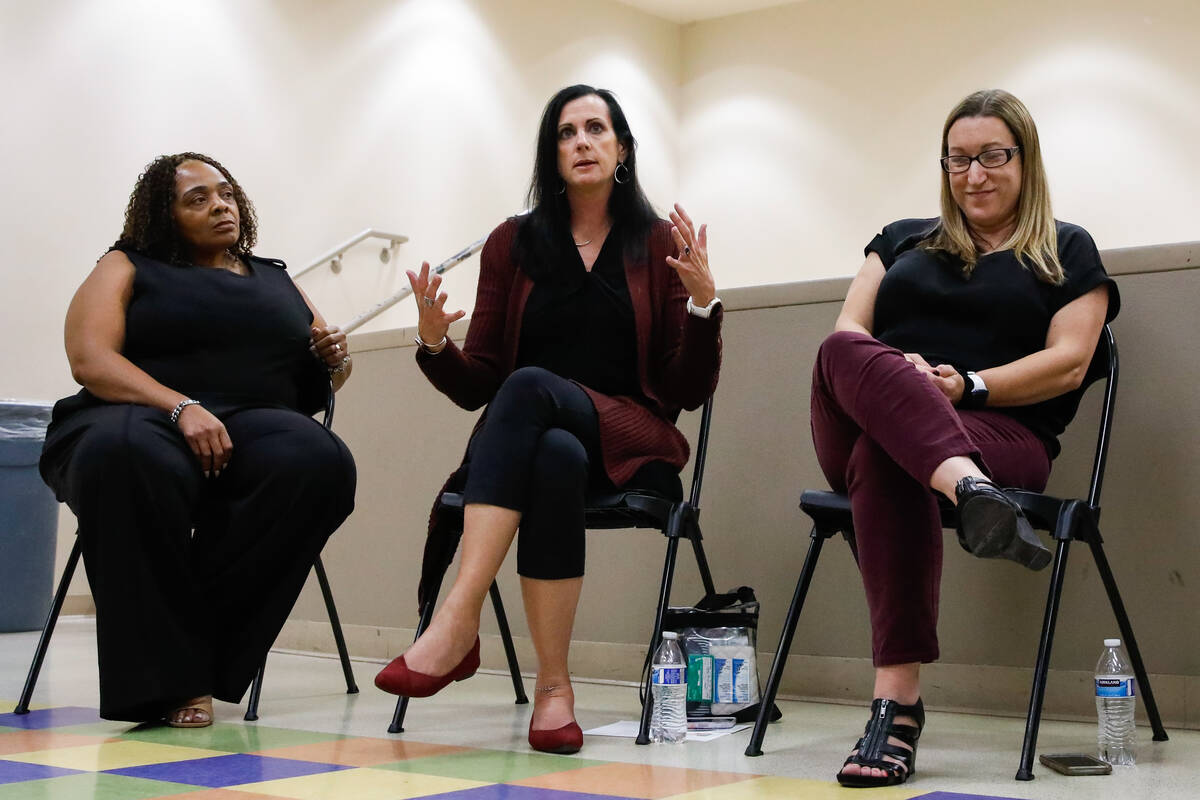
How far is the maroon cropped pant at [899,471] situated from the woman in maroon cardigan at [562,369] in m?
0.37

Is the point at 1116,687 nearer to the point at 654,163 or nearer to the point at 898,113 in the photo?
the point at 898,113

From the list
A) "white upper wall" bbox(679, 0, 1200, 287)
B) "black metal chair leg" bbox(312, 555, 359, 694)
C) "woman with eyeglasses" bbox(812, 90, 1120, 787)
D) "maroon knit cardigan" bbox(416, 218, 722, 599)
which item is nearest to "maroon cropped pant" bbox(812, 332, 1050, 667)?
"woman with eyeglasses" bbox(812, 90, 1120, 787)

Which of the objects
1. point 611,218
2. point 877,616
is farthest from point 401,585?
point 877,616

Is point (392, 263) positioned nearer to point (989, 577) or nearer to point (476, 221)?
point (476, 221)

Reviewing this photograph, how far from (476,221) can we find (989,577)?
187 inches

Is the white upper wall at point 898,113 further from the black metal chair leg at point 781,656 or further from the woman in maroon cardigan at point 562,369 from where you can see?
the black metal chair leg at point 781,656

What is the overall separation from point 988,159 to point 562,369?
76 centimetres

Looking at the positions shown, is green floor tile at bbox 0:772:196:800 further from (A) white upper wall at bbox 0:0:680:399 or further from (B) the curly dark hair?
(A) white upper wall at bbox 0:0:680:399

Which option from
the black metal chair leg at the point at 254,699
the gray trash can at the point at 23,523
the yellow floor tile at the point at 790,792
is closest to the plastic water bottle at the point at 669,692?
the yellow floor tile at the point at 790,792

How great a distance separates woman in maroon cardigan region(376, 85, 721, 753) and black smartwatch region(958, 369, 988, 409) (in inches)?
15.8

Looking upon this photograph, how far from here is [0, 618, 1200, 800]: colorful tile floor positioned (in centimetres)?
145

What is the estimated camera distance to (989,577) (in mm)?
2178

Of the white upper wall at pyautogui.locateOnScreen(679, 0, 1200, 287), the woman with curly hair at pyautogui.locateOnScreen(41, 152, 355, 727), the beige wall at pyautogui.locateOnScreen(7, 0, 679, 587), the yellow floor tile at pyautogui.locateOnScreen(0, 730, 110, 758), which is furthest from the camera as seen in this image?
the white upper wall at pyautogui.locateOnScreen(679, 0, 1200, 287)

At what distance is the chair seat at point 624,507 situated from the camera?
1907 mm
